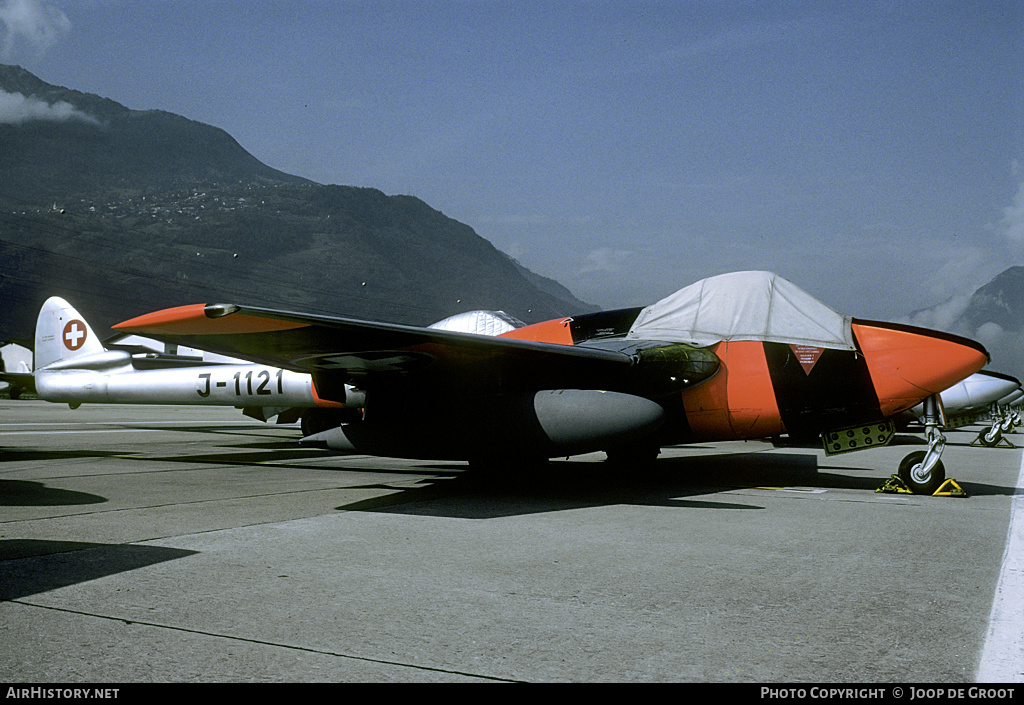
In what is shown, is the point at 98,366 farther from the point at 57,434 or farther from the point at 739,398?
the point at 739,398

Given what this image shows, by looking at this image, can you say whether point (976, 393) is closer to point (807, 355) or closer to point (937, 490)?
point (937, 490)

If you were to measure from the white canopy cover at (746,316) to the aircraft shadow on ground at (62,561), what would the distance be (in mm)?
5361

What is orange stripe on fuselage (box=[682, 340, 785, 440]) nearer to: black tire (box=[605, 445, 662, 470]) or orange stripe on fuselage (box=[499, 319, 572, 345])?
black tire (box=[605, 445, 662, 470])

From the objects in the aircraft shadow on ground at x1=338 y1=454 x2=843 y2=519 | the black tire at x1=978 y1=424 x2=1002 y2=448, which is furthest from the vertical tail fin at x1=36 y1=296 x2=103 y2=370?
the black tire at x1=978 y1=424 x2=1002 y2=448

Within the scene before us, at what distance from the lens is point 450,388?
7.75 m

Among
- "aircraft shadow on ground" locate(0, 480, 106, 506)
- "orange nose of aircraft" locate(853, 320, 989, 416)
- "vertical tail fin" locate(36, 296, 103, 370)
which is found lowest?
"aircraft shadow on ground" locate(0, 480, 106, 506)

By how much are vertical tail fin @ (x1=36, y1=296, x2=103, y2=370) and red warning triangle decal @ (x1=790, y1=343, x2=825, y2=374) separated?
49.8 feet

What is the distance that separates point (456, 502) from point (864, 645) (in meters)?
4.29

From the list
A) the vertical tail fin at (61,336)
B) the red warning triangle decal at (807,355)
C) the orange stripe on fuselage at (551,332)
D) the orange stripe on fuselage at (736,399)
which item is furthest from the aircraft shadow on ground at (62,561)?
the vertical tail fin at (61,336)

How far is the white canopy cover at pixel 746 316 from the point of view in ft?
24.5

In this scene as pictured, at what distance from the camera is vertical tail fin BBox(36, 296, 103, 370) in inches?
662

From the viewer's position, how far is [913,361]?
7.02 meters

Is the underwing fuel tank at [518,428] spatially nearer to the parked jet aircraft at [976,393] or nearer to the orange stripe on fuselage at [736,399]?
the orange stripe on fuselage at [736,399]
